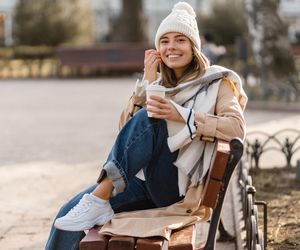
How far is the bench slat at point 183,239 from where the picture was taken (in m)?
3.56

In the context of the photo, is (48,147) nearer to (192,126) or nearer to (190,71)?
(190,71)

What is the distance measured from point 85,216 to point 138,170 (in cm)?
34

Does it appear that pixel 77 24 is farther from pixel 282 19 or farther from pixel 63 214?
pixel 63 214

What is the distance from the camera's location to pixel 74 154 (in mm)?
9984

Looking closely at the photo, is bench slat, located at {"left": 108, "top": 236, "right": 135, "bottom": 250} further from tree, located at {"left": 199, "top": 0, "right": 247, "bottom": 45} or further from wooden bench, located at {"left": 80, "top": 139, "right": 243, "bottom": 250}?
tree, located at {"left": 199, "top": 0, "right": 247, "bottom": 45}

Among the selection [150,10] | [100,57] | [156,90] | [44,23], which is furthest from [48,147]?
[150,10]

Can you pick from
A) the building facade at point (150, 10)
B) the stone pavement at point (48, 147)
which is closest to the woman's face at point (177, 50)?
the stone pavement at point (48, 147)

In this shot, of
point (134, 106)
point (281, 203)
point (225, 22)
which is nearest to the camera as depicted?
point (134, 106)

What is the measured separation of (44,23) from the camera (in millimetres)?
34219

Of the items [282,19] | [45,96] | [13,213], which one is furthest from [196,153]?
[45,96]

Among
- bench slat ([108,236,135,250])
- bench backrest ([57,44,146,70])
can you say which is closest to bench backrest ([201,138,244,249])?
bench slat ([108,236,135,250])

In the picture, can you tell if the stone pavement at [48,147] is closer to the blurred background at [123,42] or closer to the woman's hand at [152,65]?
the woman's hand at [152,65]

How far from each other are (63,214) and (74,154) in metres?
5.81

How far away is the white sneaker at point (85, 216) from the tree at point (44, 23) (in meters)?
30.5
